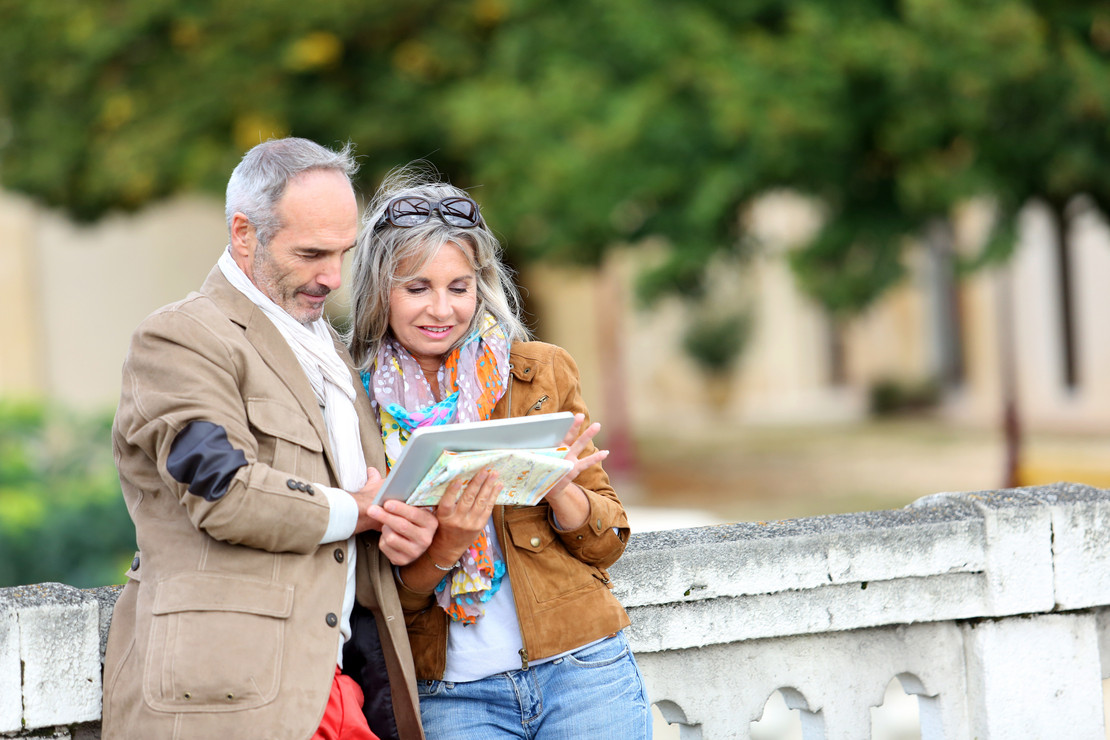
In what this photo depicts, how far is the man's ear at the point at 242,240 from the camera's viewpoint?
2.09m

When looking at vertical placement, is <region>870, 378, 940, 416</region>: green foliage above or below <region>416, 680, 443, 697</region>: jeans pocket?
above

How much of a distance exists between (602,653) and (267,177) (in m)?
1.09

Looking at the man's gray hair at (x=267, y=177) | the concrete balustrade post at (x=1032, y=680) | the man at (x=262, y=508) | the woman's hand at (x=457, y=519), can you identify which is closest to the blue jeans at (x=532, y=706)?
the man at (x=262, y=508)

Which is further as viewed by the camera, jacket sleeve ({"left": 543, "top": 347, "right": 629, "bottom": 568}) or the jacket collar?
jacket sleeve ({"left": 543, "top": 347, "right": 629, "bottom": 568})

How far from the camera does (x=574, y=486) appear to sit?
2.27 metres

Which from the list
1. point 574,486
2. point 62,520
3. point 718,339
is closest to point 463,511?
point 574,486

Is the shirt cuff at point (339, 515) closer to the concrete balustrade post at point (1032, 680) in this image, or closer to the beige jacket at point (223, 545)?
the beige jacket at point (223, 545)

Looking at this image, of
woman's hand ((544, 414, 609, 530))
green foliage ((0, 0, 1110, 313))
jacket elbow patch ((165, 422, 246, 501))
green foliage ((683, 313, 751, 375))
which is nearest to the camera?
jacket elbow patch ((165, 422, 246, 501))

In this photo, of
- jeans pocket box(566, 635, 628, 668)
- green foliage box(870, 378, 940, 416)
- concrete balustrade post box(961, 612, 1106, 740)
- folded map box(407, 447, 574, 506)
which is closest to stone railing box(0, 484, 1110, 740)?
concrete balustrade post box(961, 612, 1106, 740)

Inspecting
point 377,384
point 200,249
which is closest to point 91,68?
point 200,249

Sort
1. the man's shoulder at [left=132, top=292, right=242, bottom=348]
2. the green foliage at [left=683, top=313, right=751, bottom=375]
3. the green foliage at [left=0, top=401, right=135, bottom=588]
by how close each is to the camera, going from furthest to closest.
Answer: the green foliage at [left=683, top=313, right=751, bottom=375]
the green foliage at [left=0, top=401, right=135, bottom=588]
the man's shoulder at [left=132, top=292, right=242, bottom=348]

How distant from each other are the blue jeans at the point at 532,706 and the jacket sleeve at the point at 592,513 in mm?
196

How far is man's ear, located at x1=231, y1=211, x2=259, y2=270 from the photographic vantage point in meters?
2.09

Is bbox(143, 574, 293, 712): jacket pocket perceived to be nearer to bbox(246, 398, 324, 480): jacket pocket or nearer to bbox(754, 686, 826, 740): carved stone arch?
bbox(246, 398, 324, 480): jacket pocket
